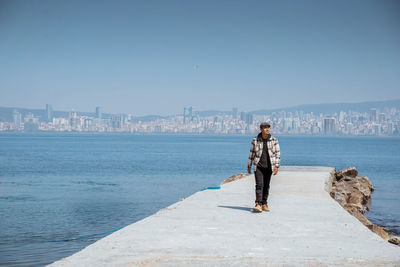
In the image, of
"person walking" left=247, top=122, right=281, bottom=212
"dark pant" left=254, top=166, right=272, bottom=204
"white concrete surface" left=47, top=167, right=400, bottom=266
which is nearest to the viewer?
"white concrete surface" left=47, top=167, right=400, bottom=266

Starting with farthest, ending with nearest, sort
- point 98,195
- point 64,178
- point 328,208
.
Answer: point 64,178 < point 98,195 < point 328,208

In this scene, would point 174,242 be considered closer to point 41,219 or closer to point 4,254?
point 4,254

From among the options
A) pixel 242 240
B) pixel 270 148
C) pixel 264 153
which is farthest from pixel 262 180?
pixel 242 240

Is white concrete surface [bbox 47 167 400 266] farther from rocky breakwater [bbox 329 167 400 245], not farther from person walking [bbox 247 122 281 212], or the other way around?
rocky breakwater [bbox 329 167 400 245]

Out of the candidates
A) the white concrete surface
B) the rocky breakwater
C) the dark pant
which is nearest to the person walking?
the dark pant

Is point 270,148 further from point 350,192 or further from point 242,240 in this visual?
point 350,192

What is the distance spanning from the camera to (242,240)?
7.00 meters

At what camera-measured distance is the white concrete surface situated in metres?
5.72

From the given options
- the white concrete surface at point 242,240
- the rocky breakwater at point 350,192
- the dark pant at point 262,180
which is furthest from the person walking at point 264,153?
the rocky breakwater at point 350,192

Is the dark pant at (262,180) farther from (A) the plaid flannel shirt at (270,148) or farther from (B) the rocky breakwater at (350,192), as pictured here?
(B) the rocky breakwater at (350,192)

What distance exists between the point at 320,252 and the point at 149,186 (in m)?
29.1

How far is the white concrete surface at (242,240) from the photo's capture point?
572 cm

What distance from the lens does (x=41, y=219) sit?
19531 mm

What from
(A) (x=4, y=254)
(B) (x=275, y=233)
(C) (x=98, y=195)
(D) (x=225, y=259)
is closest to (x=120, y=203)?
(C) (x=98, y=195)
